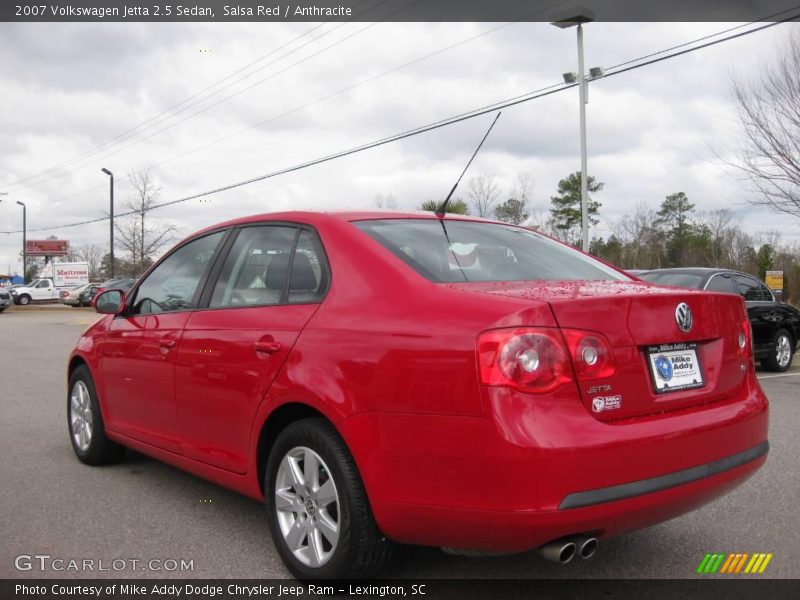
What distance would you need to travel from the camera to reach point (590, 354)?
262cm

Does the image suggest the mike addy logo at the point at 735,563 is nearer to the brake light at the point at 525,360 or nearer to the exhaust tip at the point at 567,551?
the exhaust tip at the point at 567,551

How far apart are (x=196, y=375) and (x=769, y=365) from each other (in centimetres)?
1022

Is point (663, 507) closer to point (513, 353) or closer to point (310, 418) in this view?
point (513, 353)

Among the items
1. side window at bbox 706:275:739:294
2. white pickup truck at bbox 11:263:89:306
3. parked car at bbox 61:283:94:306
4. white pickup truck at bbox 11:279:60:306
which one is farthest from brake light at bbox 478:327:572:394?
white pickup truck at bbox 11:279:60:306

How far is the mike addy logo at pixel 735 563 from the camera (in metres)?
3.37

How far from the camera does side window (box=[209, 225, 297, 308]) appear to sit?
3.66 meters

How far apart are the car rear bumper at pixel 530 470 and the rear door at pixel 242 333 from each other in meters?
0.71

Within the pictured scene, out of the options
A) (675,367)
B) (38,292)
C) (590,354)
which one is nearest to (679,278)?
(675,367)

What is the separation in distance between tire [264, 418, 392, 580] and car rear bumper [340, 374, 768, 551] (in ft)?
0.35

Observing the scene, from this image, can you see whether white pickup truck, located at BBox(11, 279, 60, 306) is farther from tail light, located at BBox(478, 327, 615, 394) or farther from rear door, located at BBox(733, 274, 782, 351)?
tail light, located at BBox(478, 327, 615, 394)

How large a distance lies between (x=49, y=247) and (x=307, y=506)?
9998cm

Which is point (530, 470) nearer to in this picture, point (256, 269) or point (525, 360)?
point (525, 360)

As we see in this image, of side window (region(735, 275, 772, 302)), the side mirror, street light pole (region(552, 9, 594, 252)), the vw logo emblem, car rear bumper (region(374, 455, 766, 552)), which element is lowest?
car rear bumper (region(374, 455, 766, 552))

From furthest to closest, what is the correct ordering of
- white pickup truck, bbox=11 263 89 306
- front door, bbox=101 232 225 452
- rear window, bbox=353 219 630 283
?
1. white pickup truck, bbox=11 263 89 306
2. front door, bbox=101 232 225 452
3. rear window, bbox=353 219 630 283
